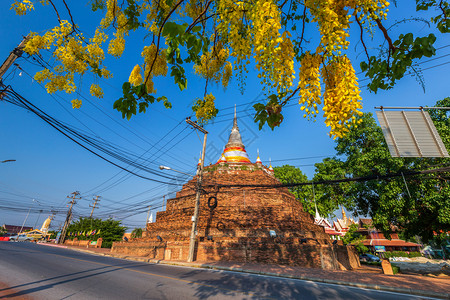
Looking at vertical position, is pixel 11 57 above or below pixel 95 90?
above

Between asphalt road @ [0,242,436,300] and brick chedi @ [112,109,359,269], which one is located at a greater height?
brick chedi @ [112,109,359,269]

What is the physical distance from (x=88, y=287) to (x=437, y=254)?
5289 cm

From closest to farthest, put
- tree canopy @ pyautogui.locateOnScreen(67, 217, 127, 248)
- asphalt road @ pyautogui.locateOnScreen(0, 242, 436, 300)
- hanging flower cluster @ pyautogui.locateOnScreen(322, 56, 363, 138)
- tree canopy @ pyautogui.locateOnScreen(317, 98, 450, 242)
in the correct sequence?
hanging flower cluster @ pyautogui.locateOnScreen(322, 56, 363, 138), asphalt road @ pyautogui.locateOnScreen(0, 242, 436, 300), tree canopy @ pyautogui.locateOnScreen(317, 98, 450, 242), tree canopy @ pyautogui.locateOnScreen(67, 217, 127, 248)

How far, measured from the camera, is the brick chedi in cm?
1277

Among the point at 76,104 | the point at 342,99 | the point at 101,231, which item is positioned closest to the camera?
the point at 342,99

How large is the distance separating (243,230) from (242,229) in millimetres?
157

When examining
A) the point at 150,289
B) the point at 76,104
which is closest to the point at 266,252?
the point at 150,289

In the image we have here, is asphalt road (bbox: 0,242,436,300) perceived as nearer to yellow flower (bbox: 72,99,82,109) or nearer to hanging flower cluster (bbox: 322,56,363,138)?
yellow flower (bbox: 72,99,82,109)

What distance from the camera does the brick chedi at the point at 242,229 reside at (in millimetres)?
12773

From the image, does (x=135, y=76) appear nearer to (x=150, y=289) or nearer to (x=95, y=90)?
(x=95, y=90)

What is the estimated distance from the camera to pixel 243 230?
15.6 m

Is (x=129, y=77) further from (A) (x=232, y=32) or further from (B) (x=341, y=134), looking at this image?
(B) (x=341, y=134)

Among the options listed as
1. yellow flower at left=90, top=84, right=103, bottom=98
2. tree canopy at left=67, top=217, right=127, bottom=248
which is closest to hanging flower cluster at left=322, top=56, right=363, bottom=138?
yellow flower at left=90, top=84, right=103, bottom=98

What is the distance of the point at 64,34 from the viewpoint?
117 inches
